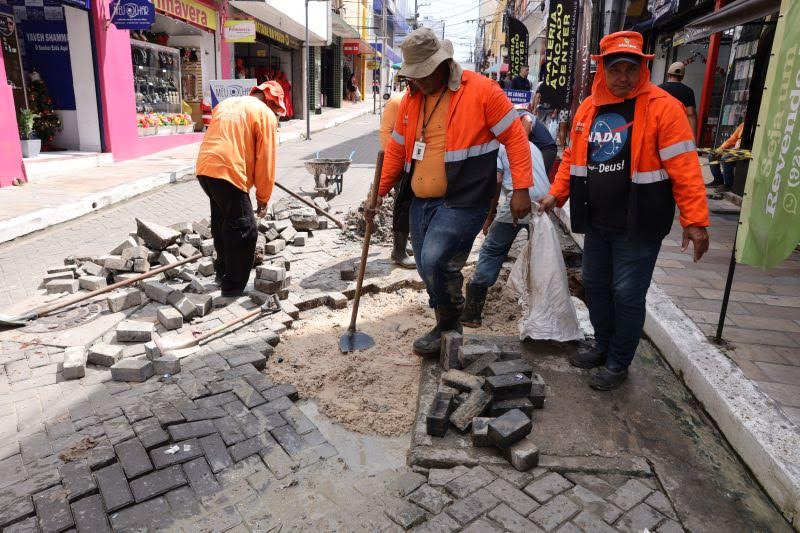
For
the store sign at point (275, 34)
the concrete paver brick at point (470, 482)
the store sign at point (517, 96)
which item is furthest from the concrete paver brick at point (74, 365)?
the store sign at point (275, 34)

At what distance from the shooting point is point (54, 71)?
36.6 ft

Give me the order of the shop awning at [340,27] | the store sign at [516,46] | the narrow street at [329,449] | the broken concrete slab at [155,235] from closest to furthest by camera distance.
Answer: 1. the narrow street at [329,449]
2. the broken concrete slab at [155,235]
3. the store sign at [516,46]
4. the shop awning at [340,27]

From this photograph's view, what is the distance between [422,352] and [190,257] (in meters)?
2.91

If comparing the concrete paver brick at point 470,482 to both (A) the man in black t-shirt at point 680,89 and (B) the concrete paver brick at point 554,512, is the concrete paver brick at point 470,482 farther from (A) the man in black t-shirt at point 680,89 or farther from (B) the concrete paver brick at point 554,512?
(A) the man in black t-shirt at point 680,89

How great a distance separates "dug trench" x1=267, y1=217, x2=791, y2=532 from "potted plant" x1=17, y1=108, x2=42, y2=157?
8367mm

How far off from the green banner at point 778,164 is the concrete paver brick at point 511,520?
75.4 inches

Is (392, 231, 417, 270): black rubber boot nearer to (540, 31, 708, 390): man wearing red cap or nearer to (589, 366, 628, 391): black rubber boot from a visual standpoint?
(540, 31, 708, 390): man wearing red cap

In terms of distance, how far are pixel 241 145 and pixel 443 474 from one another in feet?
10.5

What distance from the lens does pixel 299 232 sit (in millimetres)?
6992

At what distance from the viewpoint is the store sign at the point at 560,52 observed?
961cm

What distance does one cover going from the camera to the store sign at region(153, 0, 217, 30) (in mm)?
13330

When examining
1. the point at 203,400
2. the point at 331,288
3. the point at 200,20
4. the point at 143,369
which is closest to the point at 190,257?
→ the point at 331,288

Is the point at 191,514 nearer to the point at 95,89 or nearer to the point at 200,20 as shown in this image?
the point at 95,89

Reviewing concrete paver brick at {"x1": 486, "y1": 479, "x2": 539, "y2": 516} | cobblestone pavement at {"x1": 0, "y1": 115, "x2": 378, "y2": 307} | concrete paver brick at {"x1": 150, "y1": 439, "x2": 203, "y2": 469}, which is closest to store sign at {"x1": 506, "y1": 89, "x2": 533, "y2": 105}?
cobblestone pavement at {"x1": 0, "y1": 115, "x2": 378, "y2": 307}
